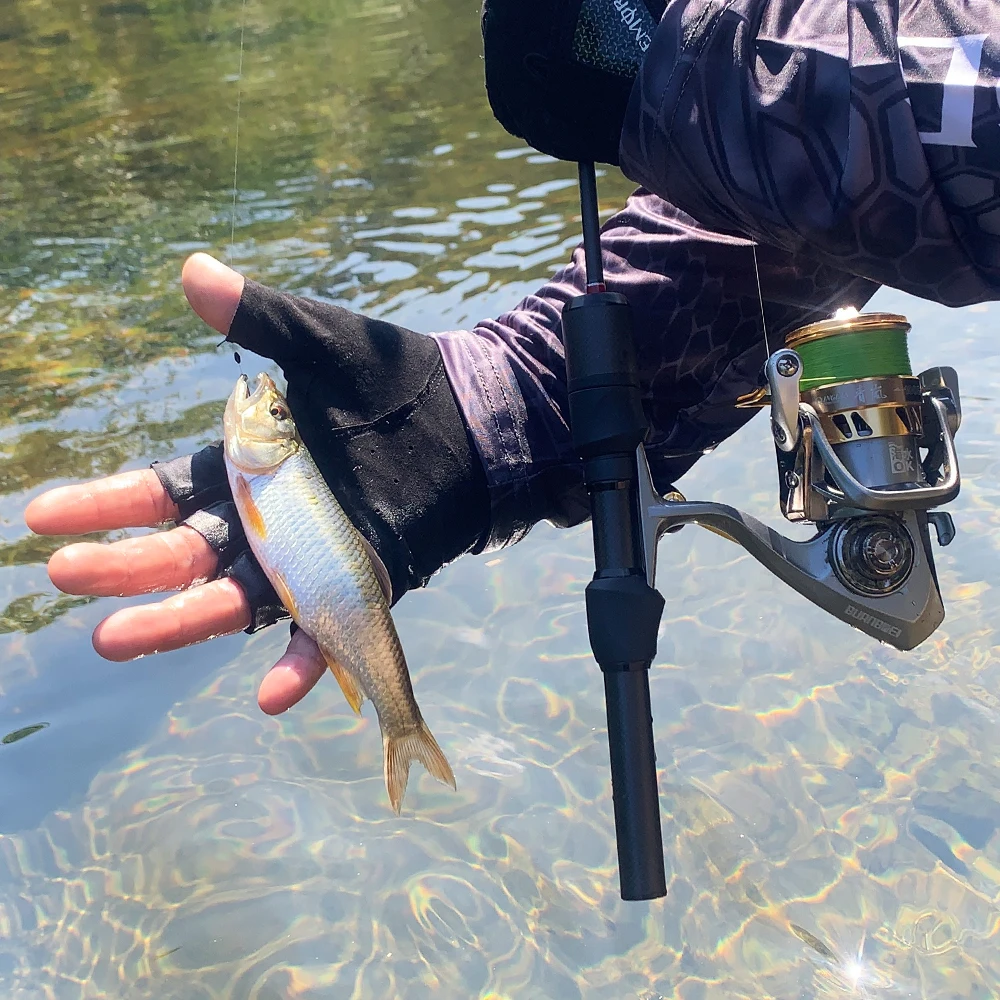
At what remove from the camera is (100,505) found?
6.57 ft

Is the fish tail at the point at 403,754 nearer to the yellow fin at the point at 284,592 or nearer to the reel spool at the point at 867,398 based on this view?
the yellow fin at the point at 284,592

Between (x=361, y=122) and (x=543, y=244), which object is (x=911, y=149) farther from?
(x=361, y=122)

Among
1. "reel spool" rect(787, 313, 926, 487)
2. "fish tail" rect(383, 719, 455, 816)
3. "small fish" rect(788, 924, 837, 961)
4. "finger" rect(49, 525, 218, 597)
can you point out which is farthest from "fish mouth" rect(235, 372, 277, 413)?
"small fish" rect(788, 924, 837, 961)

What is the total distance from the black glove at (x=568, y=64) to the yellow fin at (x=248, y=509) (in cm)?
92

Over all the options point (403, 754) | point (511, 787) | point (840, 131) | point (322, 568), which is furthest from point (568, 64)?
point (511, 787)

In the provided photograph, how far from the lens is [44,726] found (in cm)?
344

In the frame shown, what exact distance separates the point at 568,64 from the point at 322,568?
1.06 meters

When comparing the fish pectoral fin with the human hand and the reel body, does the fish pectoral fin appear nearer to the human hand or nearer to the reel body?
the human hand

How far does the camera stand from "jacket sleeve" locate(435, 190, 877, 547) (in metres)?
2.30

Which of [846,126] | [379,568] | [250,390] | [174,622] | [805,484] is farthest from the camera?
[250,390]

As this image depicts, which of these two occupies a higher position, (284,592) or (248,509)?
(248,509)

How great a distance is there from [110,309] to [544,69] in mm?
5253

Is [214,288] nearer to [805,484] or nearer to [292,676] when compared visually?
[292,676]

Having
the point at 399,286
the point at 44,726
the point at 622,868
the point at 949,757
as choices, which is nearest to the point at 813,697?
the point at 949,757
